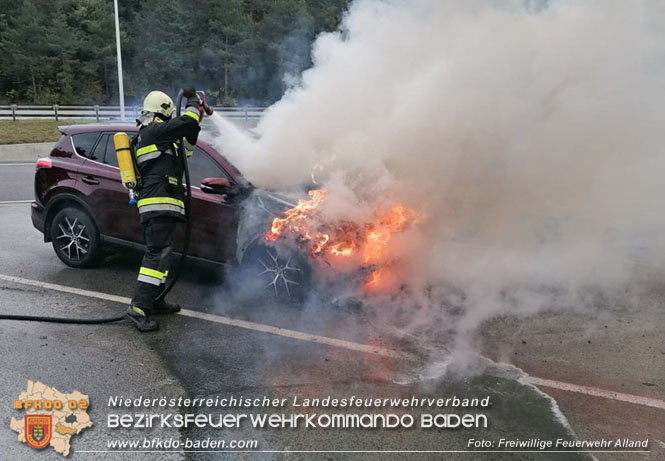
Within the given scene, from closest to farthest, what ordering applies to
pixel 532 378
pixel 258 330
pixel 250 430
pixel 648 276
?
pixel 250 430 → pixel 532 378 → pixel 258 330 → pixel 648 276

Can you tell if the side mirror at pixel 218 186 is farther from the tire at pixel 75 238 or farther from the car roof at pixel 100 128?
the tire at pixel 75 238

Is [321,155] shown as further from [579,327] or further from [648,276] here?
[648,276]

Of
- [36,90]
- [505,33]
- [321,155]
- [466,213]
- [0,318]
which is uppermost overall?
[505,33]

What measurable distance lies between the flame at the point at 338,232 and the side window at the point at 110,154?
2.08 metres

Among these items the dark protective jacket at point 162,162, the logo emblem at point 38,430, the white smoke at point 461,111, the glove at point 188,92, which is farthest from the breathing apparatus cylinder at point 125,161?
the logo emblem at point 38,430

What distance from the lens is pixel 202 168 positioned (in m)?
5.84

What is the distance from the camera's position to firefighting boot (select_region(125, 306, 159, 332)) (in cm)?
494

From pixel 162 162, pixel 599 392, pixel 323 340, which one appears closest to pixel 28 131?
pixel 162 162

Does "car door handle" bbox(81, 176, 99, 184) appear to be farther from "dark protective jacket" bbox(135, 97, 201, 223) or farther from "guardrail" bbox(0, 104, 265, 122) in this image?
"guardrail" bbox(0, 104, 265, 122)

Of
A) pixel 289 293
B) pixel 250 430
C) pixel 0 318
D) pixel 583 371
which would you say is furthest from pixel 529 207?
pixel 0 318

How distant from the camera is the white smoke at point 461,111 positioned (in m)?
5.64

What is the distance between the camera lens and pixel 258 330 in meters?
5.03

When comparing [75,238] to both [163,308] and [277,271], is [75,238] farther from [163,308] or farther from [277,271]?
[277,271]

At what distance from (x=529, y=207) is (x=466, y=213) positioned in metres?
0.83
